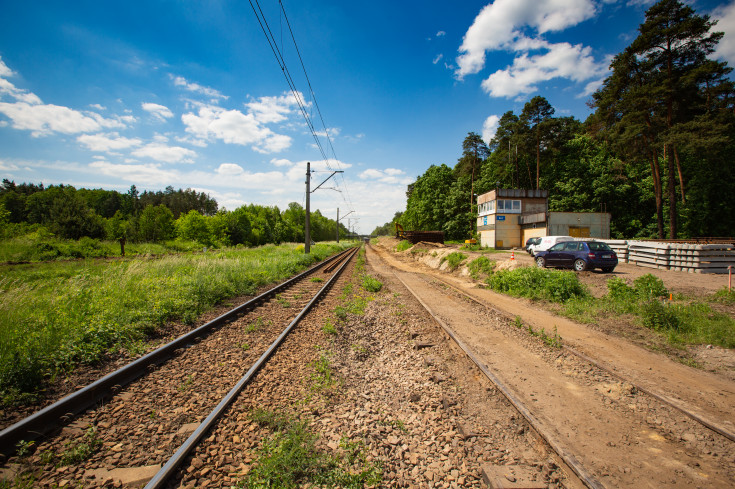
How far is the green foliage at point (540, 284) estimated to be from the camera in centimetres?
1066

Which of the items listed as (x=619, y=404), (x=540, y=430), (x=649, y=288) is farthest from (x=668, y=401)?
(x=649, y=288)

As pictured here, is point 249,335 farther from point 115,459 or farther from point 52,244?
point 52,244

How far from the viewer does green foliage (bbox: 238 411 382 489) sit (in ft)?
8.86

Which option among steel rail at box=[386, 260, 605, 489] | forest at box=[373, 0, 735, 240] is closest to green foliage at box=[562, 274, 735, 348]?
steel rail at box=[386, 260, 605, 489]

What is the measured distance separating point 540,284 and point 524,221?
1120 inches

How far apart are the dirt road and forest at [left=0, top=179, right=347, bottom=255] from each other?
37.2 metres

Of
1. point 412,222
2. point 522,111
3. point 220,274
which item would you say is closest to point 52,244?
point 220,274

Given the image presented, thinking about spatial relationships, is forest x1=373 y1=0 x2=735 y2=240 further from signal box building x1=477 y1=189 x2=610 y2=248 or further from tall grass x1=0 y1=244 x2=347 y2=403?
tall grass x1=0 y1=244 x2=347 y2=403

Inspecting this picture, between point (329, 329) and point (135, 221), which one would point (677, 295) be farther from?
point (135, 221)

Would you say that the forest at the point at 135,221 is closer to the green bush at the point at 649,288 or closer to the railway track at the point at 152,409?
the railway track at the point at 152,409

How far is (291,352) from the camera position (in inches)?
230

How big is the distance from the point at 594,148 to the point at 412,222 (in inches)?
1475

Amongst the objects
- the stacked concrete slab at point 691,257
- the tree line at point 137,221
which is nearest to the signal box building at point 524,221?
the stacked concrete slab at point 691,257

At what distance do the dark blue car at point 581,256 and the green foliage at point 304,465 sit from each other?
15.9 m
